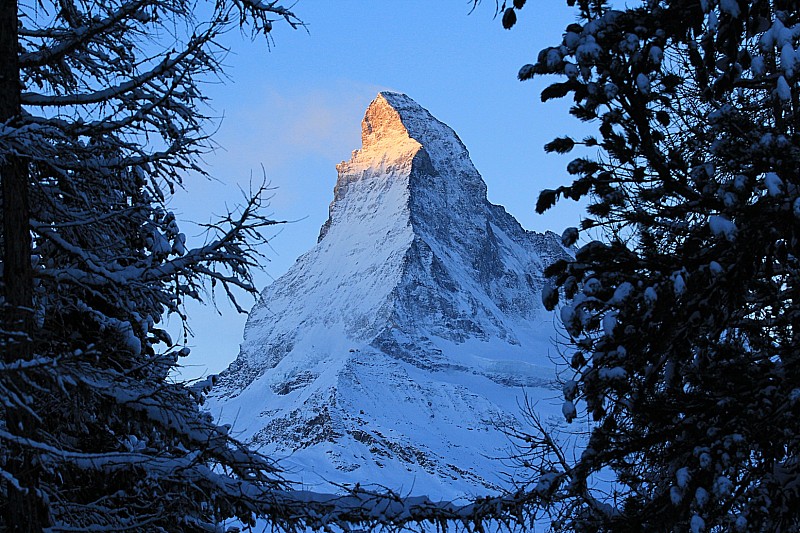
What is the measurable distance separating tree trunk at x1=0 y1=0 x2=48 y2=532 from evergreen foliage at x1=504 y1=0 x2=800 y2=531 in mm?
2952

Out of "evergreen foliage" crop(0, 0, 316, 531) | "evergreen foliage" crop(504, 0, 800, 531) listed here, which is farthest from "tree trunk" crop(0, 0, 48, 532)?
"evergreen foliage" crop(504, 0, 800, 531)

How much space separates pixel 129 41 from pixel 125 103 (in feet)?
2.65

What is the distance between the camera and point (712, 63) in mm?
5098

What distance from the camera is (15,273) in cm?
498

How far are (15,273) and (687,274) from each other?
367 cm

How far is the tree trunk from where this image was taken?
15.5ft

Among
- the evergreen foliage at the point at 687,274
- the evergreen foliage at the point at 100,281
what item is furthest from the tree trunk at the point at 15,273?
the evergreen foliage at the point at 687,274

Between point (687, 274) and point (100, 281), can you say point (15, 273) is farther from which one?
point (687, 274)

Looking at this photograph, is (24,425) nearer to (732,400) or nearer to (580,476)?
(580,476)

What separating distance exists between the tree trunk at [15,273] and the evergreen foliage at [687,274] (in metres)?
2.95

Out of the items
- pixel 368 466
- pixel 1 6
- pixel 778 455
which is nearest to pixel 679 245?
pixel 778 455

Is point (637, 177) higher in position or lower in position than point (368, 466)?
lower

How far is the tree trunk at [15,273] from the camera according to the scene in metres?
4.71

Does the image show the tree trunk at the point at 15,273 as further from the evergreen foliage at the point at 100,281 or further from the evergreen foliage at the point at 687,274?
the evergreen foliage at the point at 687,274
